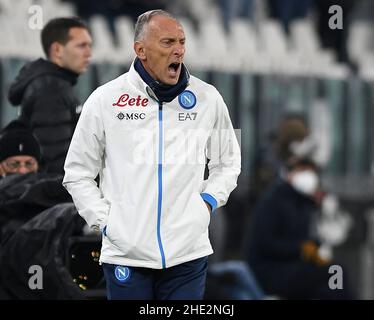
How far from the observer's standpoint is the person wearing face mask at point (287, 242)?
20.5 ft

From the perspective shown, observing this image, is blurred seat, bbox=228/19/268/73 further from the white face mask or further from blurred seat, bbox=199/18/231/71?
the white face mask

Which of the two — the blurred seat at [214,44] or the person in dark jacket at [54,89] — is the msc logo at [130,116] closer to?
the person in dark jacket at [54,89]

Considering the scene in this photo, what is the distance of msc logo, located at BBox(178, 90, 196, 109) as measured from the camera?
4.22m

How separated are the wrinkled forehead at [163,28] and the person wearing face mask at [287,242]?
2285 millimetres

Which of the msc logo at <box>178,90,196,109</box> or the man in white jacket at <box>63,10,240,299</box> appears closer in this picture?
the man in white jacket at <box>63,10,240,299</box>

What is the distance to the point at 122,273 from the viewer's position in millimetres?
4133

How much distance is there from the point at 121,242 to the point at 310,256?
8.00 feet

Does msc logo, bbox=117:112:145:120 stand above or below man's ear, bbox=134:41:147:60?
below

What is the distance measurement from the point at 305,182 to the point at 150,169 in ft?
7.88
